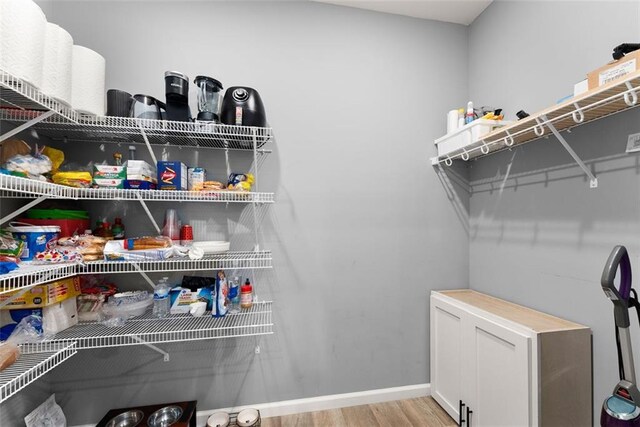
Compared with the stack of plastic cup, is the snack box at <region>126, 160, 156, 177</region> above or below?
above

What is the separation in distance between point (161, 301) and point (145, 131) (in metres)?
0.89

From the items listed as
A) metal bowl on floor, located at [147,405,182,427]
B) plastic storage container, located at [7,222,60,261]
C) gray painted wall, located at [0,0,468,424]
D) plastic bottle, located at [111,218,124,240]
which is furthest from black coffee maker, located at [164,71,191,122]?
metal bowl on floor, located at [147,405,182,427]

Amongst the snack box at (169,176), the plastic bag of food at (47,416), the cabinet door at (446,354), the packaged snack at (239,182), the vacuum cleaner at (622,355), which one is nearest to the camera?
the vacuum cleaner at (622,355)

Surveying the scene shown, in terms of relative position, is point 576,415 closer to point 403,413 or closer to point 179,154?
point 403,413

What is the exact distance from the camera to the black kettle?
59.6 inches

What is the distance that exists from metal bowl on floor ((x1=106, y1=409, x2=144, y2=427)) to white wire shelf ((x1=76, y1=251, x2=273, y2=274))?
2.56 feet

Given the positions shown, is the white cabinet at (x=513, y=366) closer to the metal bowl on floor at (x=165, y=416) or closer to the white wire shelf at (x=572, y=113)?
the white wire shelf at (x=572, y=113)

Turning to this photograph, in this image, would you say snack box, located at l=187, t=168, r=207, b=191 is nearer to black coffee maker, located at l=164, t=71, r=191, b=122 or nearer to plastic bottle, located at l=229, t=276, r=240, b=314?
black coffee maker, located at l=164, t=71, r=191, b=122

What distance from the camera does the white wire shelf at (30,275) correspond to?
1.01 meters

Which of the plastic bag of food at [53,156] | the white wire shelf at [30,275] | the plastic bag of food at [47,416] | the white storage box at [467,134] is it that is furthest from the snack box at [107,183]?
the white storage box at [467,134]

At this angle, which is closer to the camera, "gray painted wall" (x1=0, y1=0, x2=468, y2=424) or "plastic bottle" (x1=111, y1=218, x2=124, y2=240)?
"plastic bottle" (x1=111, y1=218, x2=124, y2=240)

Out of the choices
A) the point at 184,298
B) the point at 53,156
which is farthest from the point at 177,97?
the point at 184,298

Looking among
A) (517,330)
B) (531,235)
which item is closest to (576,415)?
(517,330)

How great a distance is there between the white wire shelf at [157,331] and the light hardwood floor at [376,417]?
64cm
